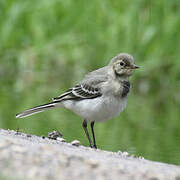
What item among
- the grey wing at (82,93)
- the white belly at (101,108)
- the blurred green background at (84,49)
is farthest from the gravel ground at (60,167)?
the blurred green background at (84,49)

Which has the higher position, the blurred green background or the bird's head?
the blurred green background

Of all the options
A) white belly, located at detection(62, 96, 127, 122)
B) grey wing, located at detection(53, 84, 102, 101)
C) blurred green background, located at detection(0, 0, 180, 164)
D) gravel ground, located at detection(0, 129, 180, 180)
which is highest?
blurred green background, located at detection(0, 0, 180, 164)

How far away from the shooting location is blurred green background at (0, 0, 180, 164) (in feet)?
47.3

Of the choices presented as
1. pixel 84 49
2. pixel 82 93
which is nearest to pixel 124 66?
pixel 82 93

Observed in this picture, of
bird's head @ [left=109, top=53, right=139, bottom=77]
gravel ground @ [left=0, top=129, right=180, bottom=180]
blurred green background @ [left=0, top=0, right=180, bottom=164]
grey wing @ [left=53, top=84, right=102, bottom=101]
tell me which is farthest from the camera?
blurred green background @ [left=0, top=0, right=180, bottom=164]

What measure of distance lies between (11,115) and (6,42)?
665 centimetres

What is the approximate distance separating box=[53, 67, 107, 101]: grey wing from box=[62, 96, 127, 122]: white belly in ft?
0.34

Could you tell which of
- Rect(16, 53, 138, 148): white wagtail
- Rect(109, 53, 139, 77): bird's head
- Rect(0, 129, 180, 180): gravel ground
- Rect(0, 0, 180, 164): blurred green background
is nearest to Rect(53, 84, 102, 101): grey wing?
Rect(16, 53, 138, 148): white wagtail

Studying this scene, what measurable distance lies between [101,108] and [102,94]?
0.76ft

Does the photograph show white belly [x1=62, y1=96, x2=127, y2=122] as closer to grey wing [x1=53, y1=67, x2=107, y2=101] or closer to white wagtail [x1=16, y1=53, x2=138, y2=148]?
white wagtail [x1=16, y1=53, x2=138, y2=148]

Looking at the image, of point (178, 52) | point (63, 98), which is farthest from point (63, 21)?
point (63, 98)

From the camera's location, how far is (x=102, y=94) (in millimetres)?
9492

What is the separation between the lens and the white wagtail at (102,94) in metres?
9.39

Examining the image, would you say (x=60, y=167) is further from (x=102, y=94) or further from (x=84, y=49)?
(x=84, y=49)
